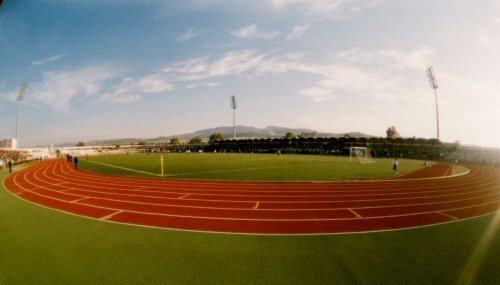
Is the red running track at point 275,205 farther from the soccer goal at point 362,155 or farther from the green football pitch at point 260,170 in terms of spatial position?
the soccer goal at point 362,155

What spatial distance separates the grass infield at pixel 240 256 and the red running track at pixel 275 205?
862 mm

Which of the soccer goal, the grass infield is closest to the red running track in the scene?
the grass infield

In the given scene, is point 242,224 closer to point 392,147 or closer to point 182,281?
point 182,281

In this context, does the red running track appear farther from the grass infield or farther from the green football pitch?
the green football pitch

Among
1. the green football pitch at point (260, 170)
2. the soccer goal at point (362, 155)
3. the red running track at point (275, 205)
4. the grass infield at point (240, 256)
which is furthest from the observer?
the soccer goal at point (362, 155)

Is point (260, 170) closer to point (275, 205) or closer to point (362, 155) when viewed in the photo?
point (275, 205)

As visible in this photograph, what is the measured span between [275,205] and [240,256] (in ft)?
17.2

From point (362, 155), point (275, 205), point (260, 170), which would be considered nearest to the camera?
point (275, 205)

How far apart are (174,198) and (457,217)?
1117 centimetres

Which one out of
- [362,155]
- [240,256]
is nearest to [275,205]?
[240,256]

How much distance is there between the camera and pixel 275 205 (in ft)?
35.7

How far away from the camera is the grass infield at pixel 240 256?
4.87 m

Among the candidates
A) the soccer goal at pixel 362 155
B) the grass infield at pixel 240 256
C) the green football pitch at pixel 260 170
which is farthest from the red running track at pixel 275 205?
the soccer goal at pixel 362 155

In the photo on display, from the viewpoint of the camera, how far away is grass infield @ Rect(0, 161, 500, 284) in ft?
16.0
